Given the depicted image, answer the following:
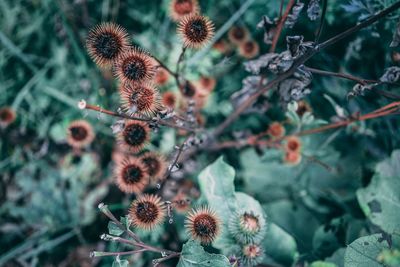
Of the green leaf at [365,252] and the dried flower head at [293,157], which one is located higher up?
the dried flower head at [293,157]

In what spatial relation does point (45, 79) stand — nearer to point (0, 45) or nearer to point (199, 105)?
point (0, 45)

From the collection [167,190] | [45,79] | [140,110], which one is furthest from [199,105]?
[45,79]

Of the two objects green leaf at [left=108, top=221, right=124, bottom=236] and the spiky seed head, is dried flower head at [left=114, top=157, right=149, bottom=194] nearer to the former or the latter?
green leaf at [left=108, top=221, right=124, bottom=236]

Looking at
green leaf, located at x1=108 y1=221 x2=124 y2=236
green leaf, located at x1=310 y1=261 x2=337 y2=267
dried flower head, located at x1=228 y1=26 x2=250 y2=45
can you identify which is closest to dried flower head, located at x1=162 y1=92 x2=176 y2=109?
dried flower head, located at x1=228 y1=26 x2=250 y2=45

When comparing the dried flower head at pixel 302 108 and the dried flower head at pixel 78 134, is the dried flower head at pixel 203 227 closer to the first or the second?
the dried flower head at pixel 302 108

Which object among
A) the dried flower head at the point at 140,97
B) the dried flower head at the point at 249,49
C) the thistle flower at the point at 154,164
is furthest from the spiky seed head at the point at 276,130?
the dried flower head at the point at 140,97
